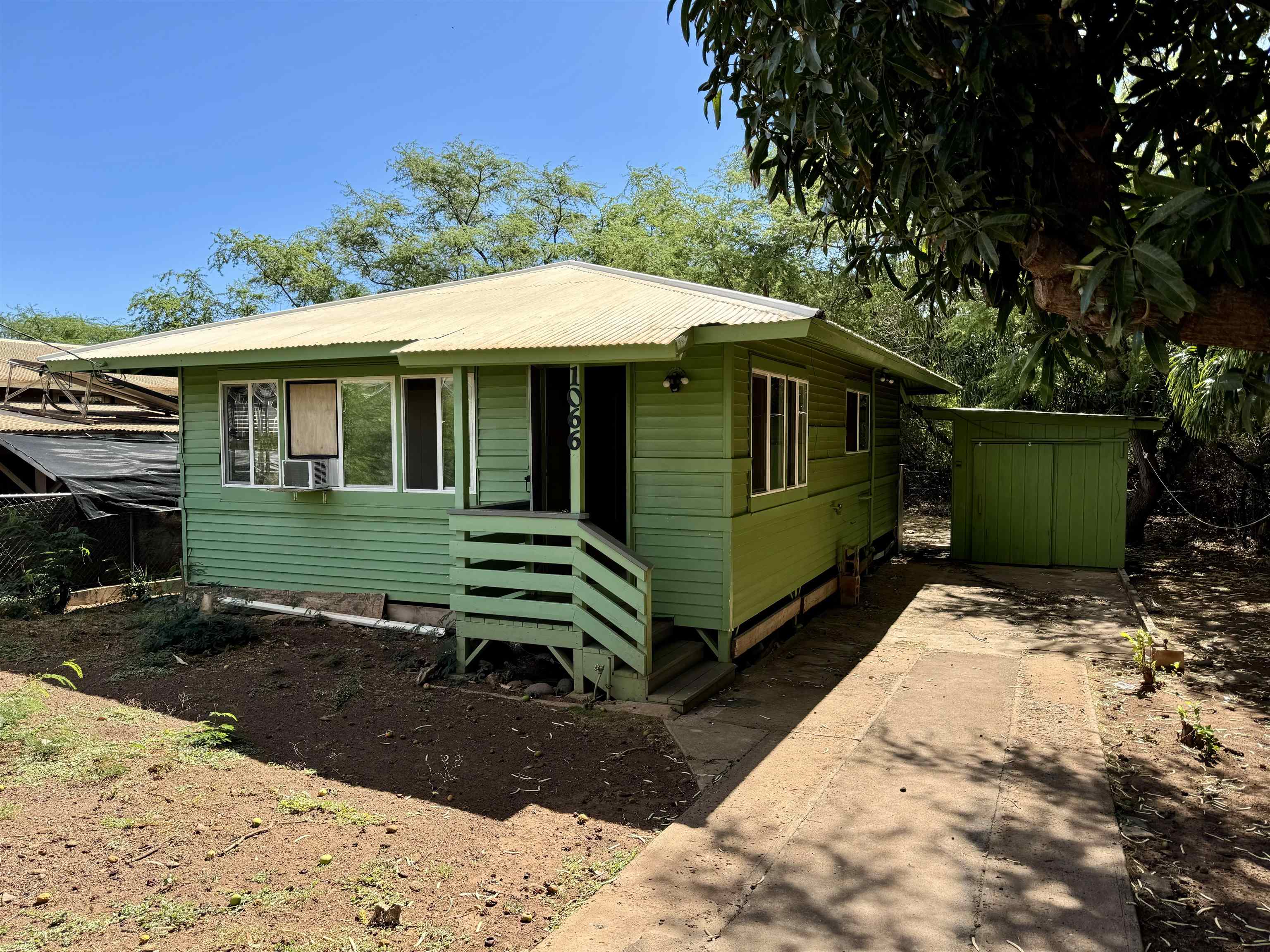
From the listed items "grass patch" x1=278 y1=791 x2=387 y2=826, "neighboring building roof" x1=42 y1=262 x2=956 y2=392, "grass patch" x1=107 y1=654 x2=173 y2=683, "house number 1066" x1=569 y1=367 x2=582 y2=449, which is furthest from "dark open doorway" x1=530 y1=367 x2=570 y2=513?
"grass patch" x1=107 y1=654 x2=173 y2=683

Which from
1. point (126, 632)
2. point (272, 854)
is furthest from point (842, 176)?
point (126, 632)

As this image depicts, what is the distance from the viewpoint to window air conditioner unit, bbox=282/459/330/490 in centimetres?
833

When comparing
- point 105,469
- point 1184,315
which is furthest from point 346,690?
point 105,469

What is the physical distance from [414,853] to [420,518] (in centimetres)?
460

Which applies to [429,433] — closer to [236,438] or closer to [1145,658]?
[236,438]

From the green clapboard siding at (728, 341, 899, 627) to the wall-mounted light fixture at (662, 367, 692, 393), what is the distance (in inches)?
15.5

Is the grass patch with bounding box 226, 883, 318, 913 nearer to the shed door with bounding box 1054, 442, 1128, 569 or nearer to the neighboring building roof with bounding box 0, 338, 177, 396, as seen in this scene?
the neighboring building roof with bounding box 0, 338, 177, 396

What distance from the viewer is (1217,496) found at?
15398 millimetres

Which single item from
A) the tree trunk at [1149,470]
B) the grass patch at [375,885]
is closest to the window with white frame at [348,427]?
the grass patch at [375,885]

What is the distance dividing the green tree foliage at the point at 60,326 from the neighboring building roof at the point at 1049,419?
31150 millimetres

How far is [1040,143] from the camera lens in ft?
14.1

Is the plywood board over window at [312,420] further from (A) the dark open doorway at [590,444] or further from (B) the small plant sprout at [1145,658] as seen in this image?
(B) the small plant sprout at [1145,658]

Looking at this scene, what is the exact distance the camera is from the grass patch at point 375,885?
133 inches

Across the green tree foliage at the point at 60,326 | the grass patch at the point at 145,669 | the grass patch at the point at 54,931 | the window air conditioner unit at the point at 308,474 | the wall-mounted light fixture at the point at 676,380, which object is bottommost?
the grass patch at the point at 145,669
